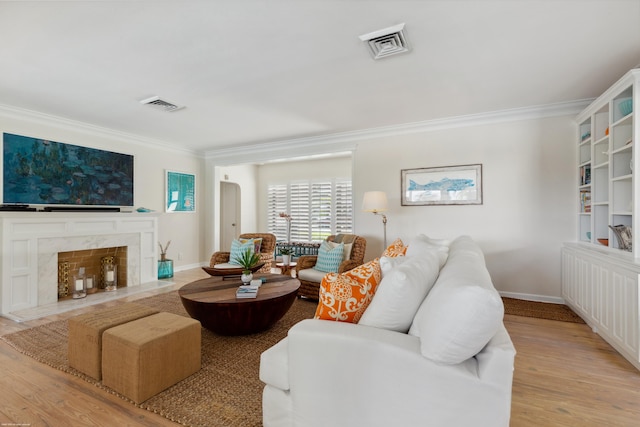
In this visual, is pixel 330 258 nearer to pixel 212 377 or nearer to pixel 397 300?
pixel 212 377

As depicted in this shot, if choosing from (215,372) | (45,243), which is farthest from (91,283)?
(215,372)

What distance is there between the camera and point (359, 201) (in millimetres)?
5273

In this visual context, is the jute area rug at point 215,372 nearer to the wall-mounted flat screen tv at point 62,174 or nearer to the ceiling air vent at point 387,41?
the wall-mounted flat screen tv at point 62,174

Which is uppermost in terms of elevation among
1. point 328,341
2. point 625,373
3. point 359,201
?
point 359,201

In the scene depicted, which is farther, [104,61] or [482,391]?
[104,61]

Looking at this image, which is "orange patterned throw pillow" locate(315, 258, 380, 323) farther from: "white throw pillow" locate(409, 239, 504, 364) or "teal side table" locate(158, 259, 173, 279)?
"teal side table" locate(158, 259, 173, 279)

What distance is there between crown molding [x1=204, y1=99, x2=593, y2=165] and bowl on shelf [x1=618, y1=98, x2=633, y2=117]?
39.5 inches

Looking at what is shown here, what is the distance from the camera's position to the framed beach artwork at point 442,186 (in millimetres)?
4438

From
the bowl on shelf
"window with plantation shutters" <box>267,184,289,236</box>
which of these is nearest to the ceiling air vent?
the bowl on shelf

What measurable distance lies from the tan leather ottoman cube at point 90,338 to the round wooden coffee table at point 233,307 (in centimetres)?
48

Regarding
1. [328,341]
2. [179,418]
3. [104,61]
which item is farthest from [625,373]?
[104,61]

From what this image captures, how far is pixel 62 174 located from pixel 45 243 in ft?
3.45

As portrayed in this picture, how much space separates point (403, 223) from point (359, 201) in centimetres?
83

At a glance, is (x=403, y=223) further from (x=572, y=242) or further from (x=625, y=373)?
(x=625, y=373)
